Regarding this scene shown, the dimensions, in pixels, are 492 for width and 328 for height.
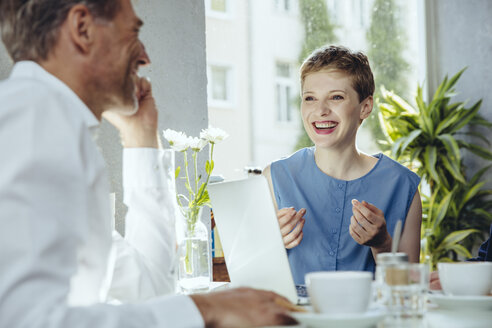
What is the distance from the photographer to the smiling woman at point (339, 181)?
2207 mm

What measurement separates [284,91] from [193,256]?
3194mm

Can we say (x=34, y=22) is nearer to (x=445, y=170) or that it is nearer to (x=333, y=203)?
(x=333, y=203)

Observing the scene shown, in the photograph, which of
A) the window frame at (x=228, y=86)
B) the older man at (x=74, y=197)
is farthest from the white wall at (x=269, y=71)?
the older man at (x=74, y=197)

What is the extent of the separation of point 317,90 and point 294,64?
2614 mm

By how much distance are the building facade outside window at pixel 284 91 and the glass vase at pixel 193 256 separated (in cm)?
310

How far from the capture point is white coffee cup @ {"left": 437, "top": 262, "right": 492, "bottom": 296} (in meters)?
1.20

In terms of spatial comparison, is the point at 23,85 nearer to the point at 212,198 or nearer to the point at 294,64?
the point at 212,198

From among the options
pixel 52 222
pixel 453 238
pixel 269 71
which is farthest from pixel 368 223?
pixel 269 71

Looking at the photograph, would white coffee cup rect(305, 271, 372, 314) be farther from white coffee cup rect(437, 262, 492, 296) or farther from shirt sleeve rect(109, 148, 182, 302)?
shirt sleeve rect(109, 148, 182, 302)

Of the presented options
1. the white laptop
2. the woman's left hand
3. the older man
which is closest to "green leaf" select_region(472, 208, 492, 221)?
the woman's left hand

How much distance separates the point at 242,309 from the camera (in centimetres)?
89

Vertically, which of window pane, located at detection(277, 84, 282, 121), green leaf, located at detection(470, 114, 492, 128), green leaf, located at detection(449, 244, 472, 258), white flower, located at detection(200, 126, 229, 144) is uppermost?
window pane, located at detection(277, 84, 282, 121)

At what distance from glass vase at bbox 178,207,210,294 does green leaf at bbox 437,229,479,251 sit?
318 centimetres

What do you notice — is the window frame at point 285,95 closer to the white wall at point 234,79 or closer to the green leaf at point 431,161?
the white wall at point 234,79
